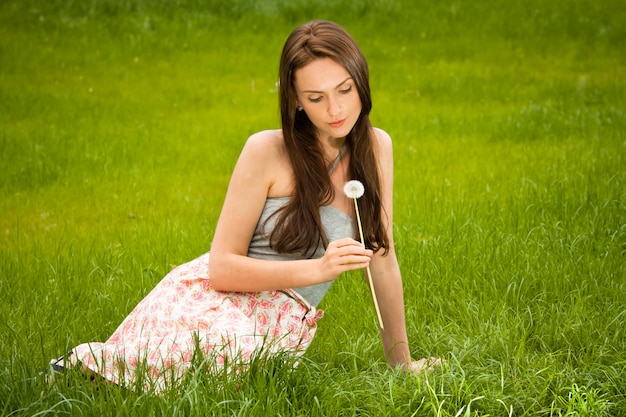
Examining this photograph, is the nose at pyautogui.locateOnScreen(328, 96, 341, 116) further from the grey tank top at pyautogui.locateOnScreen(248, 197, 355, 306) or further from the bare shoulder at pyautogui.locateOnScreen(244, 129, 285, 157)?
the grey tank top at pyautogui.locateOnScreen(248, 197, 355, 306)

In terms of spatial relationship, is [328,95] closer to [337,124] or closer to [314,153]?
[337,124]

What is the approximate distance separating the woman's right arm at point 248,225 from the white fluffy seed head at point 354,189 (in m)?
0.21

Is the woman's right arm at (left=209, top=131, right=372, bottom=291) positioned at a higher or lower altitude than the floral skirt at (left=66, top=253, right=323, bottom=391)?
higher

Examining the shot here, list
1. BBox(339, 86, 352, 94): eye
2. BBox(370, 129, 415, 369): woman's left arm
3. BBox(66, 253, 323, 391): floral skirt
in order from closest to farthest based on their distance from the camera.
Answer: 1. BBox(66, 253, 323, 391): floral skirt
2. BBox(339, 86, 352, 94): eye
3. BBox(370, 129, 415, 369): woman's left arm

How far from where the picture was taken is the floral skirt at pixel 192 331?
289 cm

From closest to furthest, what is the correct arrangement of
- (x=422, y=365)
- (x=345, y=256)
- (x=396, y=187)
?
(x=345, y=256) < (x=422, y=365) < (x=396, y=187)

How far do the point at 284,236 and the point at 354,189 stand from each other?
0.91 feet

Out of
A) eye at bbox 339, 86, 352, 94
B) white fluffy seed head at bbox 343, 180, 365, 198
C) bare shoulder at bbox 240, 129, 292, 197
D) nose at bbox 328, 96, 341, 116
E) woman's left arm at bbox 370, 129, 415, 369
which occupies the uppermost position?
eye at bbox 339, 86, 352, 94

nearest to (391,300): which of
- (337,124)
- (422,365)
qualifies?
(422,365)

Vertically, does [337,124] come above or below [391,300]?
above

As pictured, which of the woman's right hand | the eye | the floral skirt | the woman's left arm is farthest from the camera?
the woman's left arm

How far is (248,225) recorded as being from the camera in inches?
120

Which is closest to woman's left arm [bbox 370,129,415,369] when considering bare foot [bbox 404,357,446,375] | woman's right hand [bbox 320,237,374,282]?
bare foot [bbox 404,357,446,375]

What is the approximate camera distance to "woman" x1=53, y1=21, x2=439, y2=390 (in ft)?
9.57
